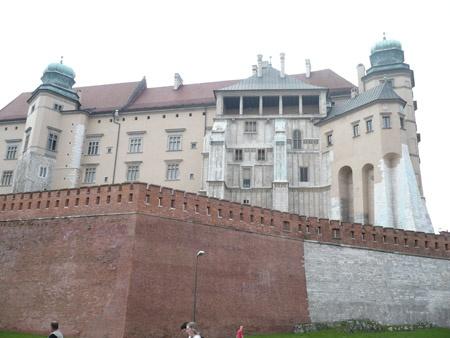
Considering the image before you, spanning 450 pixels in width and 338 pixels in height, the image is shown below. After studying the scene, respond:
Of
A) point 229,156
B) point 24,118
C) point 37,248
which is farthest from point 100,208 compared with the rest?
point 24,118

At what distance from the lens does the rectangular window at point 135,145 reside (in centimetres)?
4809

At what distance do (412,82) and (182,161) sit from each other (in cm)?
2072

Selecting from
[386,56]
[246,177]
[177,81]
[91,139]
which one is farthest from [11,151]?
[386,56]

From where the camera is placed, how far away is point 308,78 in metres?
49.7

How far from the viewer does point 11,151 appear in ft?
164

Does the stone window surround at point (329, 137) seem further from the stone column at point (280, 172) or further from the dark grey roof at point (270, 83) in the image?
the dark grey roof at point (270, 83)

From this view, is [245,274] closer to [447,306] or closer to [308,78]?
[447,306]

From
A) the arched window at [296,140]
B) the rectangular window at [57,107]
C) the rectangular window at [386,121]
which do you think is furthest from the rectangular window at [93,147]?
the rectangular window at [386,121]

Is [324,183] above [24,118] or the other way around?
the other way around

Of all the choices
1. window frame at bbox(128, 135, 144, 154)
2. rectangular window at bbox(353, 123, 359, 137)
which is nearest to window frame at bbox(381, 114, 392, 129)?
rectangular window at bbox(353, 123, 359, 137)

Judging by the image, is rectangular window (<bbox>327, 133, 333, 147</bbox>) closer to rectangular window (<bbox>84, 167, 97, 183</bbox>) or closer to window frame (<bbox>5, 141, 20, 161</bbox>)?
rectangular window (<bbox>84, 167, 97, 183</bbox>)

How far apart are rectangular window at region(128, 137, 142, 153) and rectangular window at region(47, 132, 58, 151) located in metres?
6.71

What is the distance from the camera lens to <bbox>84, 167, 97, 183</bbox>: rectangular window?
48.0 m

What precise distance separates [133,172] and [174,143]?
4.57 m
